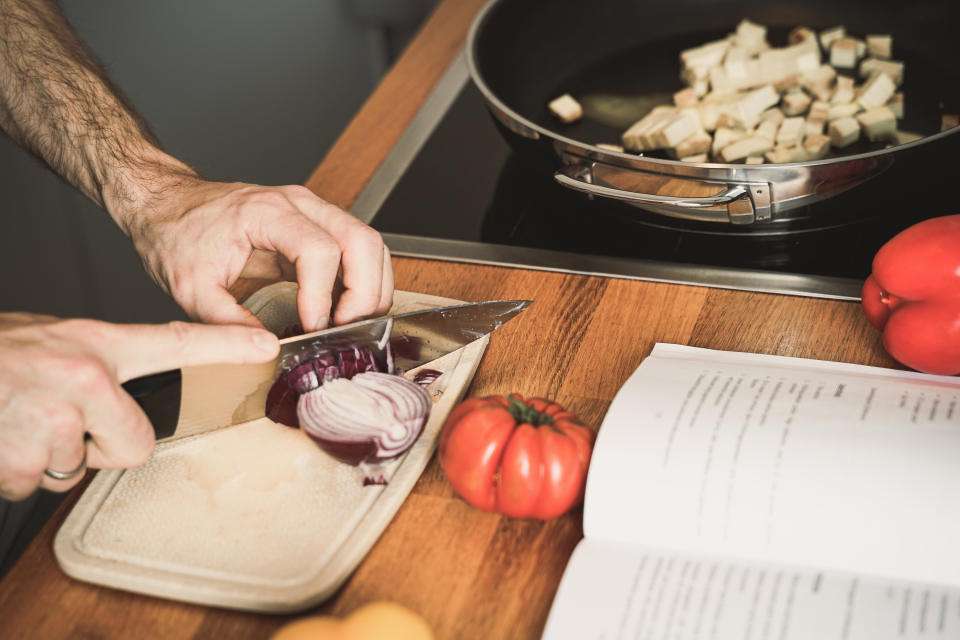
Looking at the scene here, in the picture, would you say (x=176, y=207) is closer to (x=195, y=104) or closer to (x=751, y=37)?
(x=751, y=37)

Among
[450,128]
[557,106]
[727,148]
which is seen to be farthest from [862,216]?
[450,128]

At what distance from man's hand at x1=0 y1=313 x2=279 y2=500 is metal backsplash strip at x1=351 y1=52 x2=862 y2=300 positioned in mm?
364

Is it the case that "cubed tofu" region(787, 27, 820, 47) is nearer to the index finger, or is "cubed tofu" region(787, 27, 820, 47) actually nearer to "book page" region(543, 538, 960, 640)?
the index finger

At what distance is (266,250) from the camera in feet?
2.92

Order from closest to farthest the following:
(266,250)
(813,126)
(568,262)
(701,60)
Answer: (266,250)
(568,262)
(813,126)
(701,60)

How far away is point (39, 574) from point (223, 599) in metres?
0.18

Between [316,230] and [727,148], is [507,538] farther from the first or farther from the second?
[727,148]

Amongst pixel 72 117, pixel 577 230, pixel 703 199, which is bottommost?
pixel 577 230

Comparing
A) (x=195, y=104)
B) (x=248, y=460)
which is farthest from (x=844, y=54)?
(x=195, y=104)

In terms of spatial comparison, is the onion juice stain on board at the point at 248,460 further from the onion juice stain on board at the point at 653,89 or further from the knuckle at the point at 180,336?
the onion juice stain on board at the point at 653,89

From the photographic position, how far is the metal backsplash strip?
37.9 inches

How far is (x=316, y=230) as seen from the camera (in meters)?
0.85

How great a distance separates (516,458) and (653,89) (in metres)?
0.79

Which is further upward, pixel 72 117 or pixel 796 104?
pixel 72 117
